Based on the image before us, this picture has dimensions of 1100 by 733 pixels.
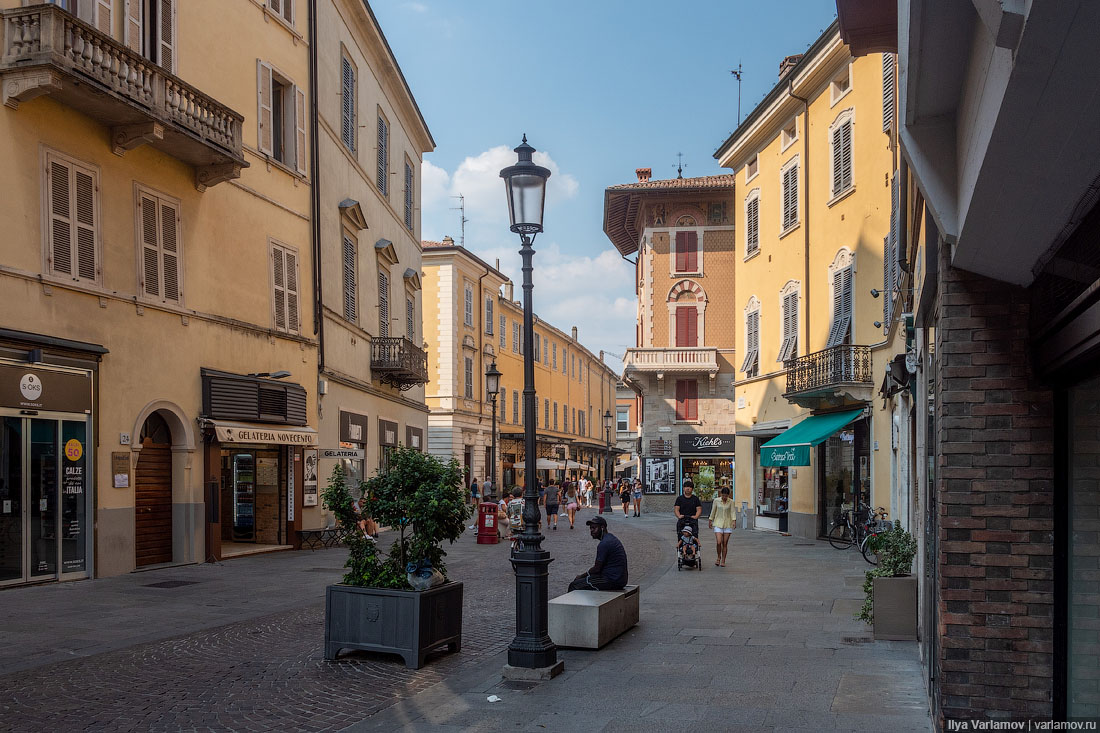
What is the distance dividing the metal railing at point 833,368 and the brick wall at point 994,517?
56.4 feet

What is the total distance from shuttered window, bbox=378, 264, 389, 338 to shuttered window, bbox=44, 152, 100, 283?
1346cm

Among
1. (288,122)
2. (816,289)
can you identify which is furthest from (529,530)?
(816,289)

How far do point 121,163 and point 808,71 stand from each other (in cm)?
1684

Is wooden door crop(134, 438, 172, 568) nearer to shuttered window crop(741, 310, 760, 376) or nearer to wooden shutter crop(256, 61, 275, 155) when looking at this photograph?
wooden shutter crop(256, 61, 275, 155)

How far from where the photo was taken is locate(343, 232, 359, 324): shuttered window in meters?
25.1

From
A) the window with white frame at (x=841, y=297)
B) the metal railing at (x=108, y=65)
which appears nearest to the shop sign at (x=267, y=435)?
the metal railing at (x=108, y=65)

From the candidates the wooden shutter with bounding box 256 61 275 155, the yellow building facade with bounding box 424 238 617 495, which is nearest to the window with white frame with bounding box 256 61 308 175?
the wooden shutter with bounding box 256 61 275 155

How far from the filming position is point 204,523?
18.4 metres

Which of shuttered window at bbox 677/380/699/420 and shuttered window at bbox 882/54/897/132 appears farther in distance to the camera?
shuttered window at bbox 677/380/699/420

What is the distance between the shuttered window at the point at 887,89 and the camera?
19328 mm

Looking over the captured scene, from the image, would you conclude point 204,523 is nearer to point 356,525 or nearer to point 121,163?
point 121,163

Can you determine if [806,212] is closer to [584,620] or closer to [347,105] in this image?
[347,105]

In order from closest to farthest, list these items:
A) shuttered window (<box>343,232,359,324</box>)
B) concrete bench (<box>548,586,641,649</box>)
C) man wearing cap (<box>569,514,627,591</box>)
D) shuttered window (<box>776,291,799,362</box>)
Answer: concrete bench (<box>548,586,641,649</box>) → man wearing cap (<box>569,514,627,591</box>) → shuttered window (<box>343,232,359,324</box>) → shuttered window (<box>776,291,799,362</box>)

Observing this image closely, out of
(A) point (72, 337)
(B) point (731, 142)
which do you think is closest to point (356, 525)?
(A) point (72, 337)
